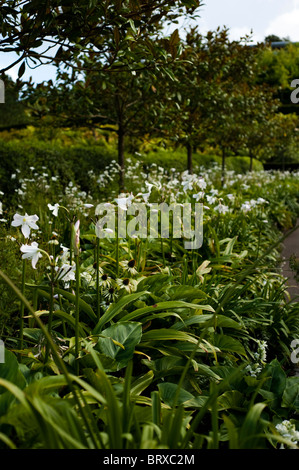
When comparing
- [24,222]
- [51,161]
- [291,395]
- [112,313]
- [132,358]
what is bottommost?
[291,395]

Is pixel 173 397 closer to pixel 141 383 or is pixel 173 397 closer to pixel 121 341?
pixel 141 383

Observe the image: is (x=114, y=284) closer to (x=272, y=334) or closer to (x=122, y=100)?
(x=272, y=334)

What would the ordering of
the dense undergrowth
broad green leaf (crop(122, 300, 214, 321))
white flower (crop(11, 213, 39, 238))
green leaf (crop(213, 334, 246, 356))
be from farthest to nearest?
green leaf (crop(213, 334, 246, 356))
broad green leaf (crop(122, 300, 214, 321))
white flower (crop(11, 213, 39, 238))
the dense undergrowth

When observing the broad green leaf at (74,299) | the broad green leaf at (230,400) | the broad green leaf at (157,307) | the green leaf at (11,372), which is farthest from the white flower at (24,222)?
the broad green leaf at (230,400)

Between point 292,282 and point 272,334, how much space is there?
1932 millimetres

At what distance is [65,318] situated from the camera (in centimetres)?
223

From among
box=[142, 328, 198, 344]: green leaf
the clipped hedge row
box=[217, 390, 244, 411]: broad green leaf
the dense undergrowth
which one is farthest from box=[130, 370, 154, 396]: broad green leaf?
the clipped hedge row

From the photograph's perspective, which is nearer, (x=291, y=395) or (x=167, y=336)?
(x=291, y=395)

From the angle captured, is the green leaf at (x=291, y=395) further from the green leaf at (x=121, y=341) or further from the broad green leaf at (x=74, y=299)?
the broad green leaf at (x=74, y=299)

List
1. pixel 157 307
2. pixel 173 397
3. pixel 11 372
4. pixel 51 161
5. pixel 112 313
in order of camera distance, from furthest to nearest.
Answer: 1. pixel 51 161
2. pixel 157 307
3. pixel 112 313
4. pixel 173 397
5. pixel 11 372

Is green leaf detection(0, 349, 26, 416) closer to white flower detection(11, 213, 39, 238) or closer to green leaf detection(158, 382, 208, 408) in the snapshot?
white flower detection(11, 213, 39, 238)

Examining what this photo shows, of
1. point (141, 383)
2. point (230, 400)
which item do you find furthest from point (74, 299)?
point (230, 400)

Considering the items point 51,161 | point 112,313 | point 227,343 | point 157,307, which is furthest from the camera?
point 51,161
